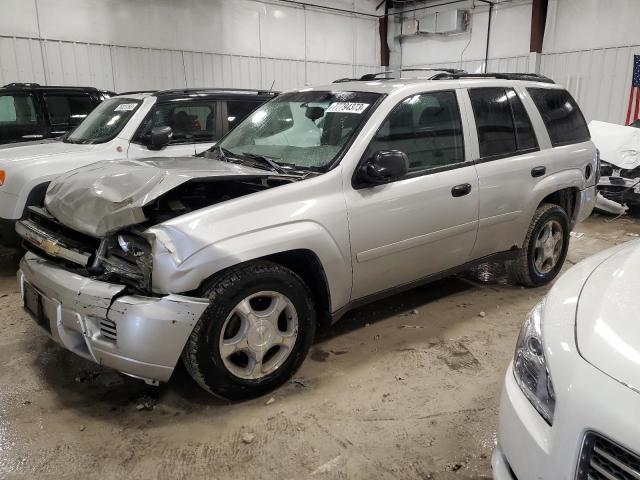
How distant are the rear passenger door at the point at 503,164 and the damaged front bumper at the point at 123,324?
2137mm

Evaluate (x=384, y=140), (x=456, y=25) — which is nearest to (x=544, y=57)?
(x=456, y=25)

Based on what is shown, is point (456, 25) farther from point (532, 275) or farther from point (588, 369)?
point (588, 369)

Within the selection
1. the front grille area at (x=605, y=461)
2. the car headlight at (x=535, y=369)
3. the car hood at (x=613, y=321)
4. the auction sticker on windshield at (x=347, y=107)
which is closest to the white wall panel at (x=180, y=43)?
the auction sticker on windshield at (x=347, y=107)

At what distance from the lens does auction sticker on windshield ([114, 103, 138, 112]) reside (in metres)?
5.35

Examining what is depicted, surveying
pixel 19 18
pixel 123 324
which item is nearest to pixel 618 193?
pixel 123 324

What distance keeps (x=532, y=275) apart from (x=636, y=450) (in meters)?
3.15

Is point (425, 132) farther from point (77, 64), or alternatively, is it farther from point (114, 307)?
point (77, 64)

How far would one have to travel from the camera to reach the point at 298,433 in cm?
243

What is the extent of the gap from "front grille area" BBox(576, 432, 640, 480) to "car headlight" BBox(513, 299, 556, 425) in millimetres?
150

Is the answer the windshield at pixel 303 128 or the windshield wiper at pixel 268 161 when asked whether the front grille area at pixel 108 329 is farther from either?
the windshield at pixel 303 128

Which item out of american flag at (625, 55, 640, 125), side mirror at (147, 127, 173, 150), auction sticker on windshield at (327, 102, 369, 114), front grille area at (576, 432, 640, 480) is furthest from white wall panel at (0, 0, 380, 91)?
front grille area at (576, 432, 640, 480)

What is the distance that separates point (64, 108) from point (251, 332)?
5.81m

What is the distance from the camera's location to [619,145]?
279 inches

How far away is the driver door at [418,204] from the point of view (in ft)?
9.50
